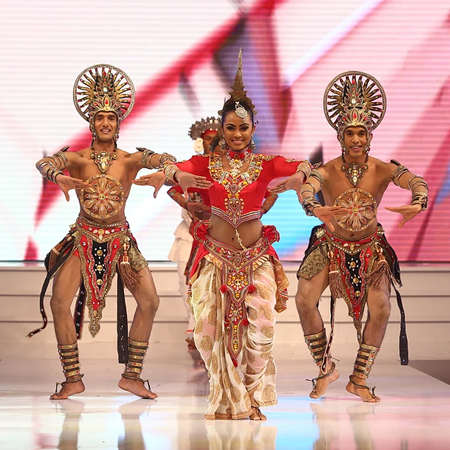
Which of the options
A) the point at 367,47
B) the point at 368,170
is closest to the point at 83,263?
the point at 368,170

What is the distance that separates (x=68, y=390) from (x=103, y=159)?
1.23 meters

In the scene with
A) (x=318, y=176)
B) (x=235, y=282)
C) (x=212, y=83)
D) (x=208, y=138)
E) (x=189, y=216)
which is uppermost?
(x=212, y=83)

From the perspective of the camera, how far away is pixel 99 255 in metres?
5.16

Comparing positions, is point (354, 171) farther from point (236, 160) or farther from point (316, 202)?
point (236, 160)

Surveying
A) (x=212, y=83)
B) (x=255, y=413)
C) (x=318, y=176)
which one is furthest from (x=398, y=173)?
(x=212, y=83)

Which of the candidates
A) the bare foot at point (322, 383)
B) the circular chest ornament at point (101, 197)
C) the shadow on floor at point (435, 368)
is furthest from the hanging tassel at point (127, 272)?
the shadow on floor at point (435, 368)

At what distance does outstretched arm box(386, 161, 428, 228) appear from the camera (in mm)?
4754

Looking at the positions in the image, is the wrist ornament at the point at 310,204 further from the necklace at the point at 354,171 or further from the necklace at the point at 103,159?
the necklace at the point at 103,159

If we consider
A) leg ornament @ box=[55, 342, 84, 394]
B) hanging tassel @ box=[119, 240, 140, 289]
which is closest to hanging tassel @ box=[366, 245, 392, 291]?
hanging tassel @ box=[119, 240, 140, 289]

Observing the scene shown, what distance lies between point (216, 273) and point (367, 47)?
4320 mm

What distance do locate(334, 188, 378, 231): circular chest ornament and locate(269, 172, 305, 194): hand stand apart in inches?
20.1

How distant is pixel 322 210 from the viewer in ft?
15.2

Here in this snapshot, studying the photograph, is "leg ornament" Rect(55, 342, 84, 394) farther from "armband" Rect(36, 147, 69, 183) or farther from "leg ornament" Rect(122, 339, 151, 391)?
"armband" Rect(36, 147, 69, 183)

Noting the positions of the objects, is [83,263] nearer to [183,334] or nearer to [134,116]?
[183,334]
